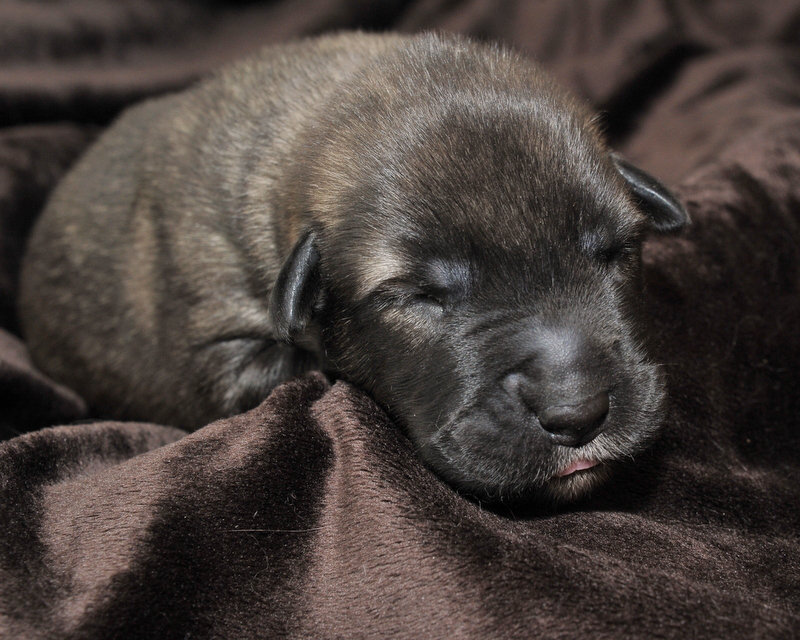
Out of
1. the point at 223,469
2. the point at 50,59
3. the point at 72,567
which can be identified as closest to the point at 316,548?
the point at 223,469

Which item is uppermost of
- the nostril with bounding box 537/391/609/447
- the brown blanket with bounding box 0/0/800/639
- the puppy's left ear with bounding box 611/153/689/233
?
the puppy's left ear with bounding box 611/153/689/233

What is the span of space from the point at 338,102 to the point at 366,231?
0.56m

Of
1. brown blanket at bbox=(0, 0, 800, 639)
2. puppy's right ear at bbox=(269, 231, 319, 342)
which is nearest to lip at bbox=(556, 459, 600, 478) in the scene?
brown blanket at bbox=(0, 0, 800, 639)

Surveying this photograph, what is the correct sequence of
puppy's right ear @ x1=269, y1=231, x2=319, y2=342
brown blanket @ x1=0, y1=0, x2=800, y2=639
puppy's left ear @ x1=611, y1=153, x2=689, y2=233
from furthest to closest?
puppy's left ear @ x1=611, y1=153, x2=689, y2=233, puppy's right ear @ x1=269, y1=231, x2=319, y2=342, brown blanket @ x1=0, y1=0, x2=800, y2=639

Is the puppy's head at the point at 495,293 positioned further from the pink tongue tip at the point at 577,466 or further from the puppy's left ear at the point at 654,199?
the puppy's left ear at the point at 654,199

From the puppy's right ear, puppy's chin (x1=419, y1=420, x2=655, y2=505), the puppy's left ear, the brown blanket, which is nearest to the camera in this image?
the brown blanket

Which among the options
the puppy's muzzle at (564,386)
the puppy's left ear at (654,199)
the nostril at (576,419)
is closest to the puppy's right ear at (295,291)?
the puppy's muzzle at (564,386)

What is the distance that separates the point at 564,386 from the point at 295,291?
848 mm

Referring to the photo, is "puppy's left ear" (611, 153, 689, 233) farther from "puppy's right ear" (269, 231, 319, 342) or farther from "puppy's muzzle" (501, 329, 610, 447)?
"puppy's right ear" (269, 231, 319, 342)

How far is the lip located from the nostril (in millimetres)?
65

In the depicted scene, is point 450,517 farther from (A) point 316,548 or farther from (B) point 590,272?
(B) point 590,272

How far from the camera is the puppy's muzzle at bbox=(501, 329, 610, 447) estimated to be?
1.90 meters

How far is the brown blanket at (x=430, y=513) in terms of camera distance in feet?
6.08

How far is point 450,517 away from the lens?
2.04 metres
